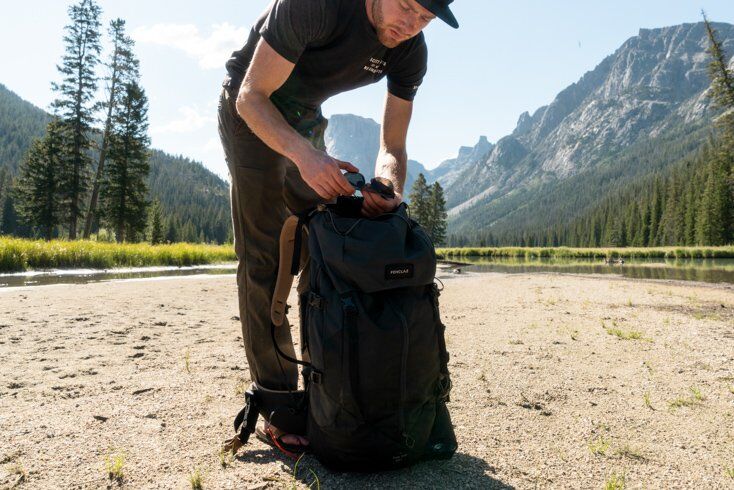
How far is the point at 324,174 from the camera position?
1928 mm

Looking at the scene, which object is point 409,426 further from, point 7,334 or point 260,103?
point 7,334

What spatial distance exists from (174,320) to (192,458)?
4240 mm

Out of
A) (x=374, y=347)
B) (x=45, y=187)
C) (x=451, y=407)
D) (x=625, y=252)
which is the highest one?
(x=45, y=187)

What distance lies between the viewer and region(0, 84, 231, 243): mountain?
114500mm

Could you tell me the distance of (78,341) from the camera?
426 centimetres

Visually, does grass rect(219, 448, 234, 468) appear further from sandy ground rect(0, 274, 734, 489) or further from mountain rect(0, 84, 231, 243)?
mountain rect(0, 84, 231, 243)

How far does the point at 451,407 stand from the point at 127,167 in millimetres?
34726

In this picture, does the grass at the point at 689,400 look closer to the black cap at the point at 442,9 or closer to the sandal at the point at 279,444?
the sandal at the point at 279,444

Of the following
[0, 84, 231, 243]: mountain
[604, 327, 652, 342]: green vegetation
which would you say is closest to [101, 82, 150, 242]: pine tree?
[604, 327, 652, 342]: green vegetation

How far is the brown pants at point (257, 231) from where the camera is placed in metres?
2.37

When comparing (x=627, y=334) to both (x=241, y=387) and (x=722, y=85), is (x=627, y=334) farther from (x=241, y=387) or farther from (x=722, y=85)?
(x=722, y=85)

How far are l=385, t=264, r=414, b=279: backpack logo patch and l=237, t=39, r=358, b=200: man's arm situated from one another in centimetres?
43

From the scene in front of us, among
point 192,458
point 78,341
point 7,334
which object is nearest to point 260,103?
point 192,458

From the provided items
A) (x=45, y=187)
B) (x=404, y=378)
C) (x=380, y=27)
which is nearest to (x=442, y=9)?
(x=380, y=27)
